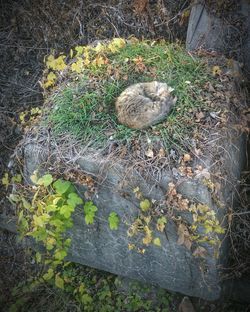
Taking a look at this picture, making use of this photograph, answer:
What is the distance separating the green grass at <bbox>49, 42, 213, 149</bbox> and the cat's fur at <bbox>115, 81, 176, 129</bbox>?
0.17 ft

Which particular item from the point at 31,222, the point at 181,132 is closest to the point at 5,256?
the point at 31,222

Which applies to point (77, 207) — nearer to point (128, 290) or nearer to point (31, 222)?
point (31, 222)

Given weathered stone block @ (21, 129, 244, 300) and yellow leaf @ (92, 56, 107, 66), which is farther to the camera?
yellow leaf @ (92, 56, 107, 66)

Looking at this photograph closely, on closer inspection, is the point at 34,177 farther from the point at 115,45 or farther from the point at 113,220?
the point at 115,45

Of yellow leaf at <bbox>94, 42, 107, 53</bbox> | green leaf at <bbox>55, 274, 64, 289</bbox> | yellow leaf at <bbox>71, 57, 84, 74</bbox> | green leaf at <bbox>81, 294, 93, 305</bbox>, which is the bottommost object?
green leaf at <bbox>81, 294, 93, 305</bbox>

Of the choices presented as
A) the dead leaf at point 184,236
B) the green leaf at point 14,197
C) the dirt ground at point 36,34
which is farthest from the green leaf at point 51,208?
the dirt ground at point 36,34

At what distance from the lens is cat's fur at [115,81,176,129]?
2.80 metres

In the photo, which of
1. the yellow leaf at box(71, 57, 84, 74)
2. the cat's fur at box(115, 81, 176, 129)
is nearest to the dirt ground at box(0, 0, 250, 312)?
the yellow leaf at box(71, 57, 84, 74)

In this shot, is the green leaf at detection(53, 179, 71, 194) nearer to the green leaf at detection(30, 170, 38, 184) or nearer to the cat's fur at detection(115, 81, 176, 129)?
the green leaf at detection(30, 170, 38, 184)

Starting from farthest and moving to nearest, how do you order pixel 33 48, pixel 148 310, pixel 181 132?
pixel 33 48
pixel 148 310
pixel 181 132

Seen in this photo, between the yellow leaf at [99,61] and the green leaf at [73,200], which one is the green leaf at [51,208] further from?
the yellow leaf at [99,61]

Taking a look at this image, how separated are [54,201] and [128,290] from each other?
1.34m

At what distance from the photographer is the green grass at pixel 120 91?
9.23 ft

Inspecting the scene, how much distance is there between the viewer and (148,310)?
347 cm
